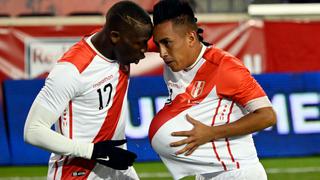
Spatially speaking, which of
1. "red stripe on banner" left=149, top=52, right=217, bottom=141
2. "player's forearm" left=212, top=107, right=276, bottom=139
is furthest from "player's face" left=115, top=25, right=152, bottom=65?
"player's forearm" left=212, top=107, right=276, bottom=139

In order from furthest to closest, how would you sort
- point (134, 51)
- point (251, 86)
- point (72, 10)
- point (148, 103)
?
point (72, 10)
point (148, 103)
point (134, 51)
point (251, 86)

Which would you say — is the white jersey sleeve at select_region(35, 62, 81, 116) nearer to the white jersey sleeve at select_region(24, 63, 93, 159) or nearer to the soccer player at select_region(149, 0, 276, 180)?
the white jersey sleeve at select_region(24, 63, 93, 159)

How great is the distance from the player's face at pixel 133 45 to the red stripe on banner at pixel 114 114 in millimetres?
154

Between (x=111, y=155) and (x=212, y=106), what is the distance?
2.27 feet

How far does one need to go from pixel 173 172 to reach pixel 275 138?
256 inches

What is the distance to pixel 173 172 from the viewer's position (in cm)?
464

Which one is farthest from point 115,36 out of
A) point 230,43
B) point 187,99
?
point 230,43

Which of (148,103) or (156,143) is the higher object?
(156,143)

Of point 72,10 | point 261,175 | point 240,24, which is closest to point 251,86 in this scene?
point 261,175

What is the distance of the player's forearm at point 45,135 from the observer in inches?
177

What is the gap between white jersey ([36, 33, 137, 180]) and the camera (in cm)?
455

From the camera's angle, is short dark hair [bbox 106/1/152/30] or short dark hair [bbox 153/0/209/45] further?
short dark hair [bbox 106/1/152/30]

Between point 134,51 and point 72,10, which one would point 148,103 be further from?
point 134,51

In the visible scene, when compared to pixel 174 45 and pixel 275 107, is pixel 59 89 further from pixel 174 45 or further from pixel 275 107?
pixel 275 107
